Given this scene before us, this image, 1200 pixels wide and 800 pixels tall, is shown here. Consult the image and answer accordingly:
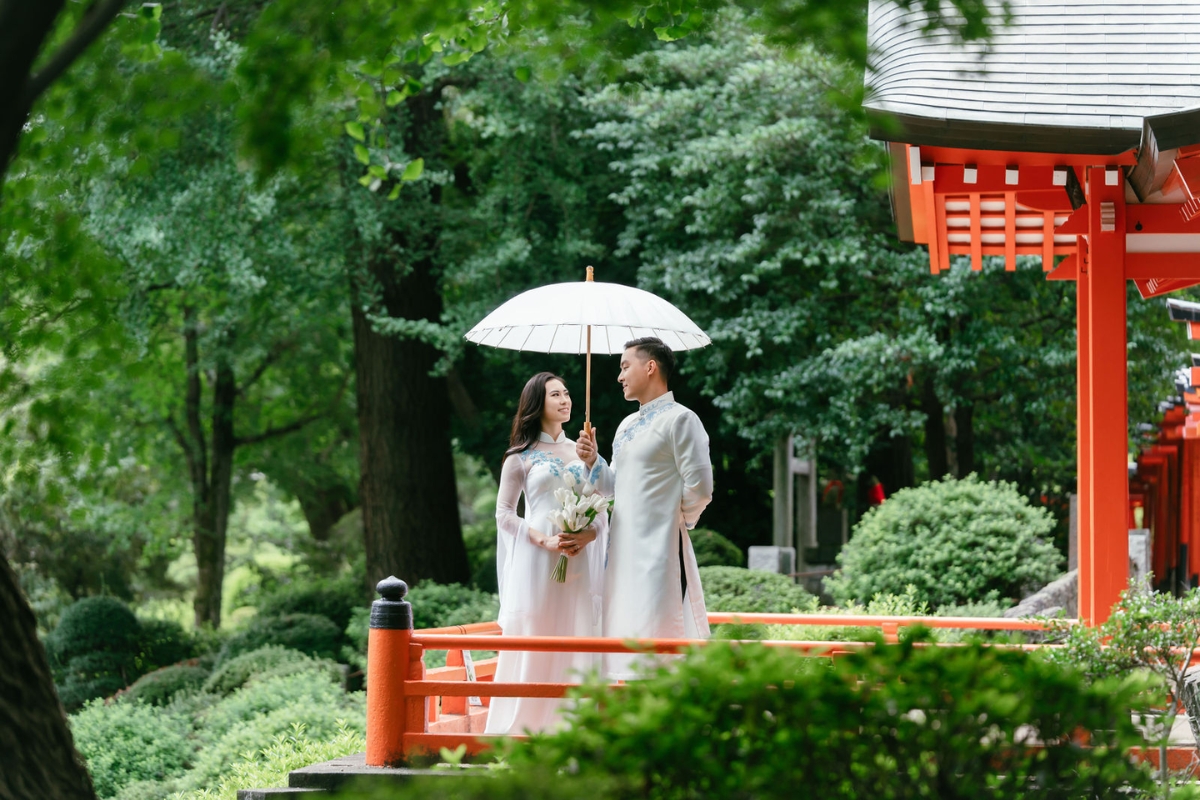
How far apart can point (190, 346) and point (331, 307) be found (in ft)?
15.0

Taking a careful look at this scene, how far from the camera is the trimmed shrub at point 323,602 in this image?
15281 millimetres

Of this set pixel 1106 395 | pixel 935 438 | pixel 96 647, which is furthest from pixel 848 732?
pixel 935 438

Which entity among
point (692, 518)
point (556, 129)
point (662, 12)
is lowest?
point (692, 518)

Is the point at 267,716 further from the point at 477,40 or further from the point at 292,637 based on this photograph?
the point at 477,40

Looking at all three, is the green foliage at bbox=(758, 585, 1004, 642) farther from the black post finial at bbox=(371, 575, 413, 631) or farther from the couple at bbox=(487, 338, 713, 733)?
the black post finial at bbox=(371, 575, 413, 631)

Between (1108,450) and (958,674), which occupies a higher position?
(1108,450)

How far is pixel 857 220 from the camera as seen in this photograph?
1414 centimetres

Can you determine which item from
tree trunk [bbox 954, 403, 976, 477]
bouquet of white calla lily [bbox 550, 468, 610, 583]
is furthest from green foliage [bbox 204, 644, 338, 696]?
tree trunk [bbox 954, 403, 976, 477]

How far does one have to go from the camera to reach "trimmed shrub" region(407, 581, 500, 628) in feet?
40.7

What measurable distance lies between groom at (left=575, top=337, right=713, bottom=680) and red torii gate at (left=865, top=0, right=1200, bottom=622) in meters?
1.76

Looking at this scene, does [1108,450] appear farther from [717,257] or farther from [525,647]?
[717,257]

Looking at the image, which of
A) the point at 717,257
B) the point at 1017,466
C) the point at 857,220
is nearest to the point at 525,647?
the point at 717,257

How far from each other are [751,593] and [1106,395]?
5.10 metres

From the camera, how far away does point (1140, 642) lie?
5.27 meters
